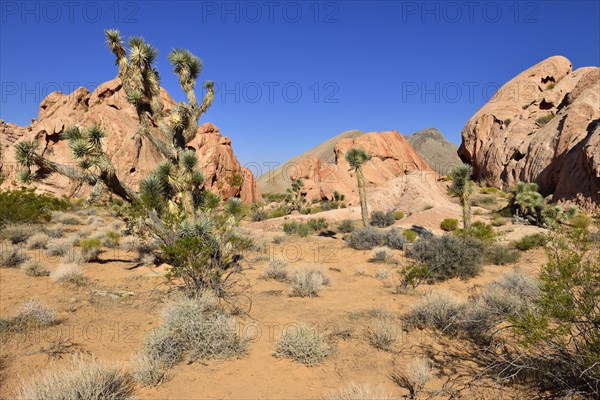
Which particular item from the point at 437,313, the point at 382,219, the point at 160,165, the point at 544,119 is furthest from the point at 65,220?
the point at 544,119

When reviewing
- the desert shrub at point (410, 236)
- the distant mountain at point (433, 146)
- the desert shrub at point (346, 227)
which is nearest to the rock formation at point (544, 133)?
the desert shrub at point (410, 236)

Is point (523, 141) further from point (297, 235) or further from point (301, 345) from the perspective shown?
point (301, 345)

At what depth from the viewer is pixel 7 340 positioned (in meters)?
5.14

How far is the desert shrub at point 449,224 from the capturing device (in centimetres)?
1791

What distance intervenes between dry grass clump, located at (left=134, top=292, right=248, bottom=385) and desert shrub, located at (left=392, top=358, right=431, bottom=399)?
2.18 meters

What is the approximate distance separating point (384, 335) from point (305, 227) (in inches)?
541

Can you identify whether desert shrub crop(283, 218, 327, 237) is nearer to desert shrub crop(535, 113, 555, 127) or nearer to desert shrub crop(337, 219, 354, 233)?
desert shrub crop(337, 219, 354, 233)

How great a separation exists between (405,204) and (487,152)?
1629cm

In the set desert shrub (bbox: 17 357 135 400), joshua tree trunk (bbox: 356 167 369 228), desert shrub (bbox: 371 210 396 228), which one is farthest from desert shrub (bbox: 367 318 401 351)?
desert shrub (bbox: 371 210 396 228)

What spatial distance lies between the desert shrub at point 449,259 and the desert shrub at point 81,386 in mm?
7251

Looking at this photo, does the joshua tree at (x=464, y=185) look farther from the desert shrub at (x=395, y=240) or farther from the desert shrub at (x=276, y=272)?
the desert shrub at (x=276, y=272)

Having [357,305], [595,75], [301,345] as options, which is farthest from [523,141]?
[301,345]

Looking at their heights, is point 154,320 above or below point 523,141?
below

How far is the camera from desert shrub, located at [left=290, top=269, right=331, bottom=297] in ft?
26.0
